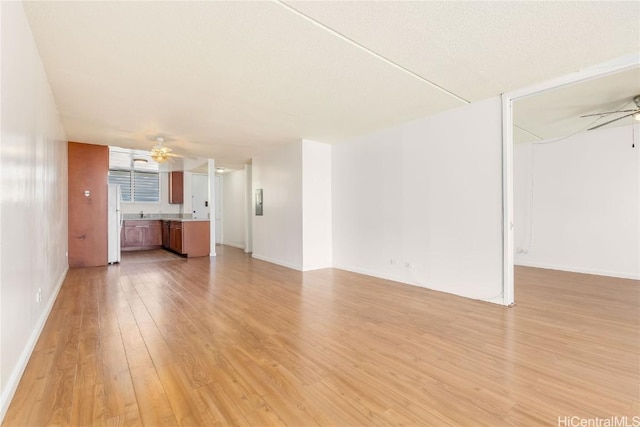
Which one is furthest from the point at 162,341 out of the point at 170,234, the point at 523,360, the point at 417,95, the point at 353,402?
the point at 170,234

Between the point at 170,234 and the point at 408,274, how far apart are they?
6.91 metres

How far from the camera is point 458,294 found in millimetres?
3943

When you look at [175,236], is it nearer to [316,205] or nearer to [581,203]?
[316,205]

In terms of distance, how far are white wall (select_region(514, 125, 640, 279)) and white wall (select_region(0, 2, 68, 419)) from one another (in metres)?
7.67

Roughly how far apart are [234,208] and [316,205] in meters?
4.85

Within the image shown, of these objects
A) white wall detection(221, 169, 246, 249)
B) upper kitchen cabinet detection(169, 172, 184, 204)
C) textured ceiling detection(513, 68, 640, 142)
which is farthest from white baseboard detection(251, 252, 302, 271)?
textured ceiling detection(513, 68, 640, 142)

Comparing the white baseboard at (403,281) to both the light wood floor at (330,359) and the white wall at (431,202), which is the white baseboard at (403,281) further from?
the light wood floor at (330,359)

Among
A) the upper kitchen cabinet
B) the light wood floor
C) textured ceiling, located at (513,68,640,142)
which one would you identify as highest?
textured ceiling, located at (513,68,640,142)

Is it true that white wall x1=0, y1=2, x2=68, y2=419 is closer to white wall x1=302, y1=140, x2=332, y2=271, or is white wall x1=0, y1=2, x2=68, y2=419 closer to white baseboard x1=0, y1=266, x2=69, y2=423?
white baseboard x1=0, y1=266, x2=69, y2=423

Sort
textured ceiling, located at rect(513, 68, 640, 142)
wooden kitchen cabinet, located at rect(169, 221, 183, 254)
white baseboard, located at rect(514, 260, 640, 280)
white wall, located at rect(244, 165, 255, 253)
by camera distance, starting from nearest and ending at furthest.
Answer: textured ceiling, located at rect(513, 68, 640, 142), white baseboard, located at rect(514, 260, 640, 280), wooden kitchen cabinet, located at rect(169, 221, 183, 254), white wall, located at rect(244, 165, 255, 253)

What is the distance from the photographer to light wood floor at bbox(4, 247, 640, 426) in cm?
161

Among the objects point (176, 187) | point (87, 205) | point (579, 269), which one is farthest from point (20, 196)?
point (579, 269)

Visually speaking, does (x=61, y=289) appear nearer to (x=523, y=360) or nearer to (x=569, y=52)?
(x=523, y=360)

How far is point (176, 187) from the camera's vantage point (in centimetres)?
912
